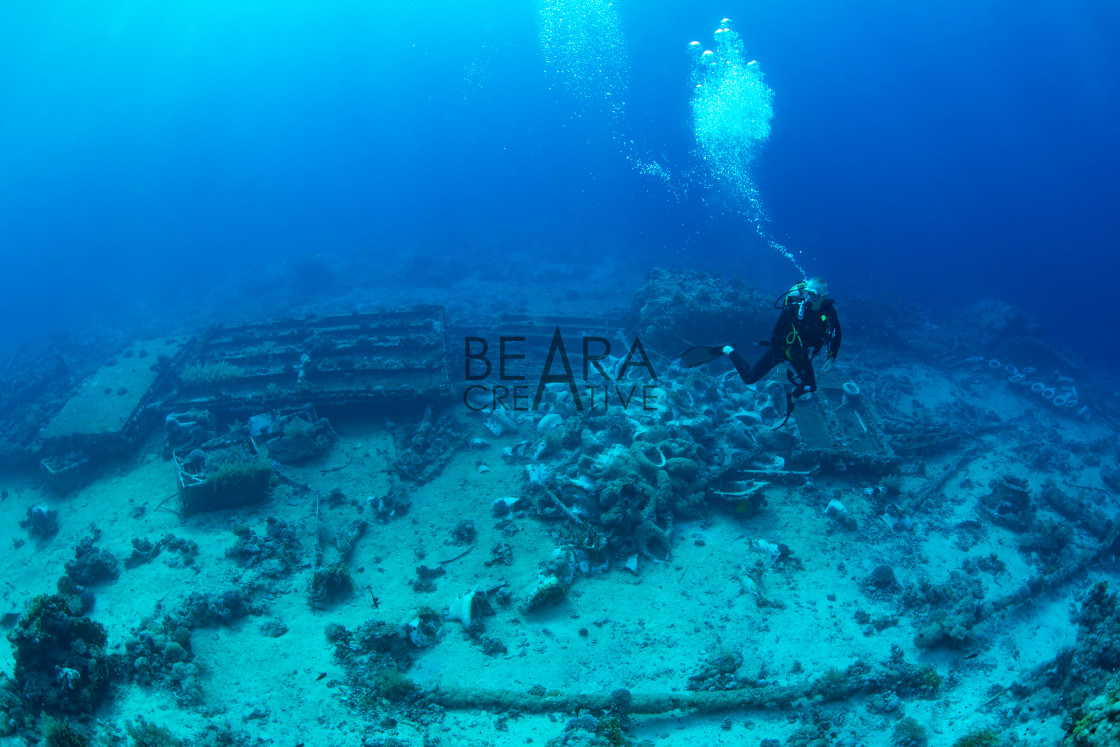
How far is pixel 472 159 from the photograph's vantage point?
107562 millimetres

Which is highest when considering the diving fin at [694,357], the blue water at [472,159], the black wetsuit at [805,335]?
the blue water at [472,159]

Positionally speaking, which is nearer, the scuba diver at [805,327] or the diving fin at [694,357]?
the scuba diver at [805,327]

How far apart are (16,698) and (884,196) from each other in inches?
3041

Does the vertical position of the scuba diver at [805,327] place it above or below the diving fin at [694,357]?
below

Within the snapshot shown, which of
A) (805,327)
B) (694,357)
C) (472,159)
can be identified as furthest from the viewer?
(472,159)

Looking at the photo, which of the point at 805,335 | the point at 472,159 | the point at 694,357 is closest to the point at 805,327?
the point at 805,335

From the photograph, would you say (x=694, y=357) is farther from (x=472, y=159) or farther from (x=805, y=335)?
(x=472, y=159)

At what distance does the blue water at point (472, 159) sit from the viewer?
36.9 m

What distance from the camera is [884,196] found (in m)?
62.4

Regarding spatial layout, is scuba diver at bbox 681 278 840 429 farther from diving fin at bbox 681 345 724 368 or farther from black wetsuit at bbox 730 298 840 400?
diving fin at bbox 681 345 724 368

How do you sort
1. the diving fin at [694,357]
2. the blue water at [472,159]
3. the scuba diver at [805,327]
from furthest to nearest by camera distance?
the blue water at [472,159] < the diving fin at [694,357] < the scuba diver at [805,327]

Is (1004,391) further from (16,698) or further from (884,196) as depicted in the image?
(884,196)

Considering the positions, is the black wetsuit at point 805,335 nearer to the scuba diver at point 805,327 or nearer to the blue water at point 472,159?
the scuba diver at point 805,327

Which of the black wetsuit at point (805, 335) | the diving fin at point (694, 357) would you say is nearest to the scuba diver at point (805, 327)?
the black wetsuit at point (805, 335)
